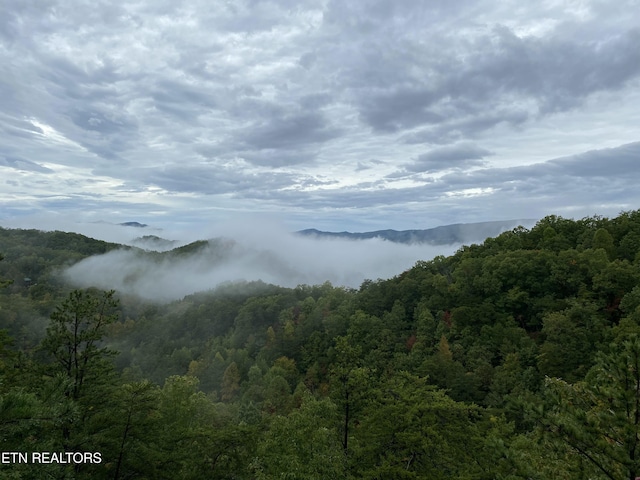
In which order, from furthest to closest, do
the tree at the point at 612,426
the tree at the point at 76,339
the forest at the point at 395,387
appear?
1. the tree at the point at 76,339
2. the forest at the point at 395,387
3. the tree at the point at 612,426

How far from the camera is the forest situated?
916cm

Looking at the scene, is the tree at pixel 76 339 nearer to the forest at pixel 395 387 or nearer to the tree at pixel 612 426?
the forest at pixel 395 387

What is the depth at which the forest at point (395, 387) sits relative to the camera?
9.16m

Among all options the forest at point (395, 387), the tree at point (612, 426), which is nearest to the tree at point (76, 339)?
the forest at point (395, 387)

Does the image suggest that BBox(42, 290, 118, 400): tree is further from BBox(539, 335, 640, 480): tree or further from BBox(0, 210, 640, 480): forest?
BBox(539, 335, 640, 480): tree

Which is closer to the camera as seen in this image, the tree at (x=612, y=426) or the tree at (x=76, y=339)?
the tree at (x=612, y=426)

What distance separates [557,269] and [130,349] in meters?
125

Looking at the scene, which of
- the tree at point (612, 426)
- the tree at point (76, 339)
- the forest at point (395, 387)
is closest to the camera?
the tree at point (612, 426)

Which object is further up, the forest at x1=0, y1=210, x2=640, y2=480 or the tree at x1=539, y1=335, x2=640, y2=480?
the tree at x1=539, y1=335, x2=640, y2=480

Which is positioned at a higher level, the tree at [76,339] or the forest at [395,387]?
the tree at [76,339]

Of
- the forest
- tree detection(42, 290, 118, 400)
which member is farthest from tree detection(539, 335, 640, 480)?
tree detection(42, 290, 118, 400)

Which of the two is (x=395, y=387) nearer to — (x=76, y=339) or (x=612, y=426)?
(x=612, y=426)

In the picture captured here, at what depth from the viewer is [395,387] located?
2086cm

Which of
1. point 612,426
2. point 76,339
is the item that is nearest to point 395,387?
point 612,426
